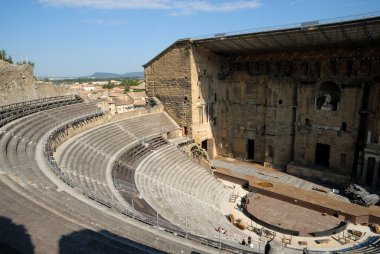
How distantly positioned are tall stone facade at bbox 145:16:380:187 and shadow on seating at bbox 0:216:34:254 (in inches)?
840

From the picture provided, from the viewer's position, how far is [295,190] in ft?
75.8

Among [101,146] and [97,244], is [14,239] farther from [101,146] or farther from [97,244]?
[101,146]

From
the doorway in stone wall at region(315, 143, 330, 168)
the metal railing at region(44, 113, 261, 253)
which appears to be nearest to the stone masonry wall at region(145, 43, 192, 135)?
the metal railing at region(44, 113, 261, 253)

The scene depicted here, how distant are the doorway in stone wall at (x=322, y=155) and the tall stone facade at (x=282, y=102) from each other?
0.09m

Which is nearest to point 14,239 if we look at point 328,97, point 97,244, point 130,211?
point 97,244

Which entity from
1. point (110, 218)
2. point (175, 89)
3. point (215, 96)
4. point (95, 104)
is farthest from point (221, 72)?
point (110, 218)

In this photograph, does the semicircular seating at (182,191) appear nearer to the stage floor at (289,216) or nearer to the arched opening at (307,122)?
the stage floor at (289,216)

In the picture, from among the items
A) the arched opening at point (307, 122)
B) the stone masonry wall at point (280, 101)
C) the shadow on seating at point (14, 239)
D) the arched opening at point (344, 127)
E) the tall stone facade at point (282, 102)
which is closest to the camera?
the shadow on seating at point (14, 239)

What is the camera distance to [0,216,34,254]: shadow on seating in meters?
6.96

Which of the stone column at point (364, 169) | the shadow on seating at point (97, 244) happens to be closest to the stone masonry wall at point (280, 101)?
the stone column at point (364, 169)

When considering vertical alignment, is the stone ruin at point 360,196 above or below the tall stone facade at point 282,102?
below

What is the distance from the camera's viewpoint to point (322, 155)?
91.0ft

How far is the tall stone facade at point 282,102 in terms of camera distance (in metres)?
23.6

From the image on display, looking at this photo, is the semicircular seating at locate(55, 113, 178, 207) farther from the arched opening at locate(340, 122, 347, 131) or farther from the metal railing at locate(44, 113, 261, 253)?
the arched opening at locate(340, 122, 347, 131)
